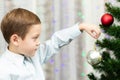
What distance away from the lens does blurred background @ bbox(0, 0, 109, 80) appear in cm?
162

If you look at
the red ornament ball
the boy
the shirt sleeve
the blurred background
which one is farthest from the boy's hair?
the blurred background

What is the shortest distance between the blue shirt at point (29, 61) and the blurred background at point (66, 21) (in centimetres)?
39

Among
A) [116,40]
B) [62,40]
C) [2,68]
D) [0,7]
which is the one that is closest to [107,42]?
[116,40]

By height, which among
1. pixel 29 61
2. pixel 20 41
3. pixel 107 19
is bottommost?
pixel 29 61

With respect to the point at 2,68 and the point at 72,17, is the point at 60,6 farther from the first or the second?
the point at 2,68

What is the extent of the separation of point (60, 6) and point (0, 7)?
323mm

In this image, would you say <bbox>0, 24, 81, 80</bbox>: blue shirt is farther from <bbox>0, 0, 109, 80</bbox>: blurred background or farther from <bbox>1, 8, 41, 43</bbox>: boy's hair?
<bbox>0, 0, 109, 80</bbox>: blurred background

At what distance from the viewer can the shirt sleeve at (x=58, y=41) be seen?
1237 millimetres

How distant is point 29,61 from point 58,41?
0.49ft

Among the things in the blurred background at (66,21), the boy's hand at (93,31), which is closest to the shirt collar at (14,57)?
the boy's hand at (93,31)

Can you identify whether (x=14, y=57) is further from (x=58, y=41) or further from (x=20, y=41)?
(x=58, y=41)

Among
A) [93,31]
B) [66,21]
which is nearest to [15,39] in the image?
[93,31]

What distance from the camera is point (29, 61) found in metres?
1.22

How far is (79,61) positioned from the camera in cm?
172
